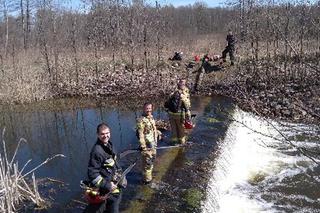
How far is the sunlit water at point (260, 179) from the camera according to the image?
10.2 metres

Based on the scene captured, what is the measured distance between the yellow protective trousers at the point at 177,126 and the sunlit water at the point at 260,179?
1.16 m

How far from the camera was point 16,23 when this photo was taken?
5541 cm

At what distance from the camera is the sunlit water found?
1016cm

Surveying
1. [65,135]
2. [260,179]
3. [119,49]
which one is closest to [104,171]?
[260,179]

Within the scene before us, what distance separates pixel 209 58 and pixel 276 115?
7.79 meters

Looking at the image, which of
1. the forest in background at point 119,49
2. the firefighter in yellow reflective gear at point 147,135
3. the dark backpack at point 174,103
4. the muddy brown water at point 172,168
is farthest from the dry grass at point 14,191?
the forest in background at point 119,49

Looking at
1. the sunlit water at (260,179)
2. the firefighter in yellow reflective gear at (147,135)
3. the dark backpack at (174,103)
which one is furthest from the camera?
the dark backpack at (174,103)

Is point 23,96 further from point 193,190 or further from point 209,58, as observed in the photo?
point 193,190

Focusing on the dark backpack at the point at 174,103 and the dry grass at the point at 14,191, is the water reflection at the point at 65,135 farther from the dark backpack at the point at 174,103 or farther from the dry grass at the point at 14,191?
the dark backpack at the point at 174,103

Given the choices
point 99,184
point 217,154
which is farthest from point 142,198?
point 217,154

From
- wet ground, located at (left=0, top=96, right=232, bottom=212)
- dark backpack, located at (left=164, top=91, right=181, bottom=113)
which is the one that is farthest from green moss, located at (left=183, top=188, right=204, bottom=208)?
dark backpack, located at (left=164, top=91, right=181, bottom=113)

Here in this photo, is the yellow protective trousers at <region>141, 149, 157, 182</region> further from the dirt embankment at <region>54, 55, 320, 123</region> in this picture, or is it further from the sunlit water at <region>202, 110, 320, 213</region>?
the dirt embankment at <region>54, 55, 320, 123</region>

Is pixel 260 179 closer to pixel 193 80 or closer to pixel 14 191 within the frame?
pixel 14 191

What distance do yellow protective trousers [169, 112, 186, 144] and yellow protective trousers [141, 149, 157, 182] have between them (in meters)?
2.29
